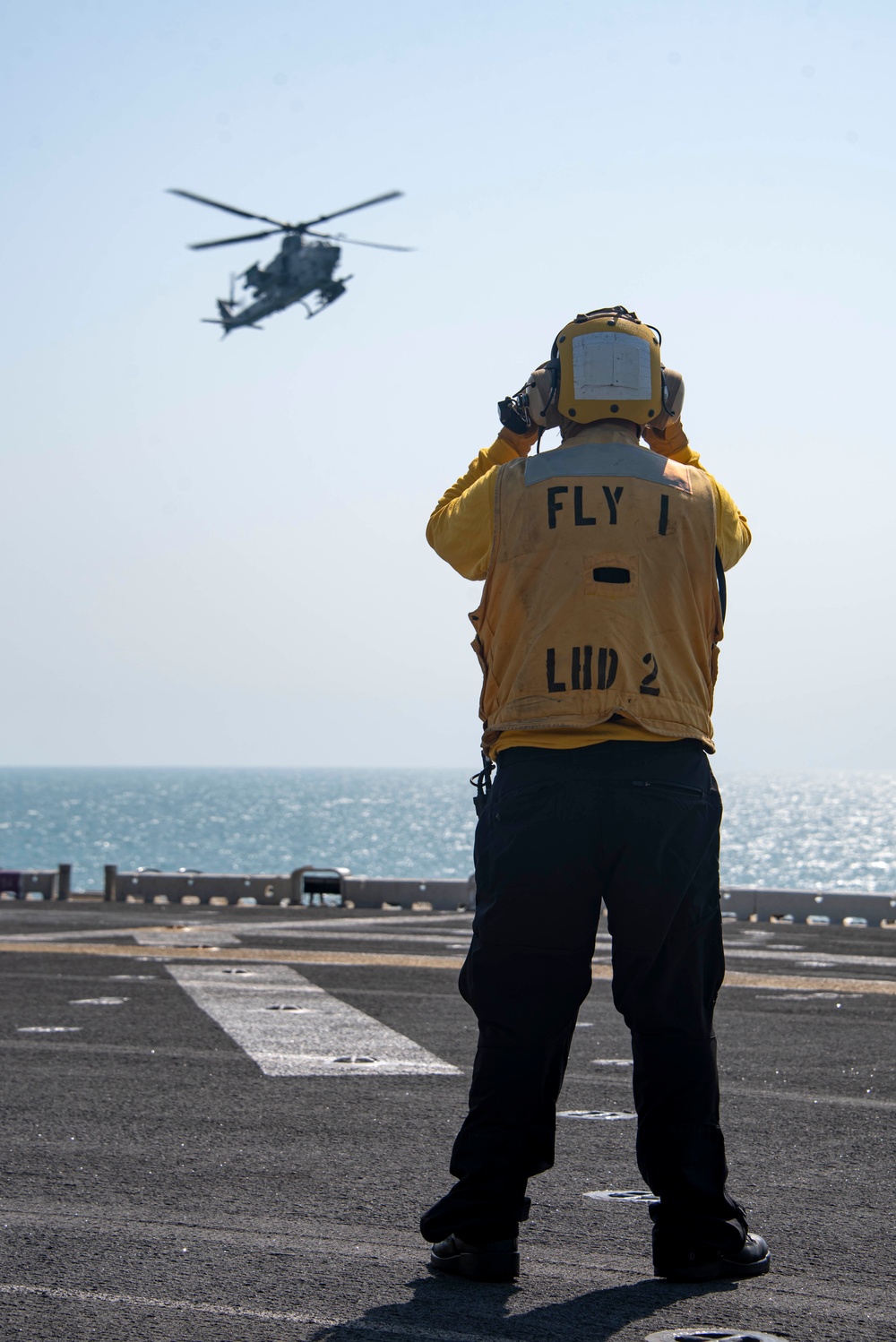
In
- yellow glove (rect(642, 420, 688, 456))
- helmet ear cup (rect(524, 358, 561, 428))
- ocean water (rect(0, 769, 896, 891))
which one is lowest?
ocean water (rect(0, 769, 896, 891))

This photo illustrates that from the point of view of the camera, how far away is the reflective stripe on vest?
319 centimetres

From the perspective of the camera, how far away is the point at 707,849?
319 cm

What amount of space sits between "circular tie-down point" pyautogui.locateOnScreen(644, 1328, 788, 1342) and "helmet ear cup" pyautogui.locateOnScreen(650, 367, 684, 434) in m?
2.00

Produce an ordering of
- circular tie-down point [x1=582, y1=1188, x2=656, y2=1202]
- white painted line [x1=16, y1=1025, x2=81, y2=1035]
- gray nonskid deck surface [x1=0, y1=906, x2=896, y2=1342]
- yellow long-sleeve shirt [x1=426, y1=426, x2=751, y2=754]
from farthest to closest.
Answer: white painted line [x1=16, y1=1025, x2=81, y2=1035]
circular tie-down point [x1=582, y1=1188, x2=656, y2=1202]
yellow long-sleeve shirt [x1=426, y1=426, x2=751, y2=754]
gray nonskid deck surface [x1=0, y1=906, x2=896, y2=1342]

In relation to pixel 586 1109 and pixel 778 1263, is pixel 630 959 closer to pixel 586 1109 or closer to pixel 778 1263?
pixel 778 1263

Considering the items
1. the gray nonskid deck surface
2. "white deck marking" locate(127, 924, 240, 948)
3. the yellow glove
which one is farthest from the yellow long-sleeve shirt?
"white deck marking" locate(127, 924, 240, 948)

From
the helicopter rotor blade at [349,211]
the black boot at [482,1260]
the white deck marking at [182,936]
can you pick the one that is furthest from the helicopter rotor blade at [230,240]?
the black boot at [482,1260]

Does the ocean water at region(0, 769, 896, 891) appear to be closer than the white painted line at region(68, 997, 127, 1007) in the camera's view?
No

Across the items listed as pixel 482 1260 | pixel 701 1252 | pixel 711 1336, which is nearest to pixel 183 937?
pixel 482 1260

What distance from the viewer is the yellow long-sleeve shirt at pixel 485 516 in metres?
3.37

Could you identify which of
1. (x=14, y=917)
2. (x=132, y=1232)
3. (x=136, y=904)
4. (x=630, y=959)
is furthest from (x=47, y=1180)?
(x=136, y=904)

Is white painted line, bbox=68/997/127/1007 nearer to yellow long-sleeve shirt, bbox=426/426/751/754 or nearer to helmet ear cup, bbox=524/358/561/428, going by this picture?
yellow long-sleeve shirt, bbox=426/426/751/754

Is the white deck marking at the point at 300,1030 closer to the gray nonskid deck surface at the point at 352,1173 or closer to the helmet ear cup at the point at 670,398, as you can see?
the gray nonskid deck surface at the point at 352,1173

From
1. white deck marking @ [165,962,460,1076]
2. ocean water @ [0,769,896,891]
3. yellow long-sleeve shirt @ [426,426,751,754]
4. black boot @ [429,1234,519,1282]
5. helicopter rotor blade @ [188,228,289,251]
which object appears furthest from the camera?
ocean water @ [0,769,896,891]
